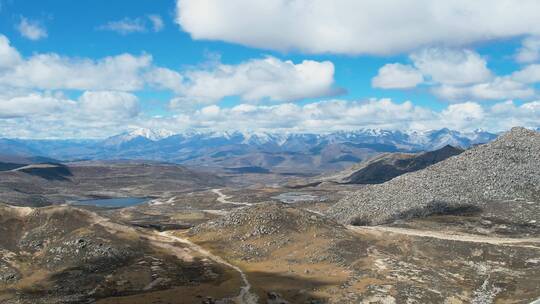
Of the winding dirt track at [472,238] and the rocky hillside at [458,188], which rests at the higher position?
the rocky hillside at [458,188]

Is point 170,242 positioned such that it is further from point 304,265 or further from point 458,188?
point 458,188

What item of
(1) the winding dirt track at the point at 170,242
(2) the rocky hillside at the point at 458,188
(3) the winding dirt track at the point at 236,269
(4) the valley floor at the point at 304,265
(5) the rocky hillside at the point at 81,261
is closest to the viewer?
(3) the winding dirt track at the point at 236,269

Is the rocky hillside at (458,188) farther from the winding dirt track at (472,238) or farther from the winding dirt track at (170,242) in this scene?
the winding dirt track at (170,242)

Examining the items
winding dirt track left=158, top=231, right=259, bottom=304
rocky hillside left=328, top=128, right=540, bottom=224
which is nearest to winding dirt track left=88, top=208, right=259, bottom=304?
winding dirt track left=158, top=231, right=259, bottom=304

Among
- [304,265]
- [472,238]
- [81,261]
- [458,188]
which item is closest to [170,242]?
[81,261]

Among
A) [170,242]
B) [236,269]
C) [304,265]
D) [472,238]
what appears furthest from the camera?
[472,238]

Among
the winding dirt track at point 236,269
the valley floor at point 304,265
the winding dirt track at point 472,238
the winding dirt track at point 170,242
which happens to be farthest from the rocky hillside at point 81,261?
the winding dirt track at point 472,238

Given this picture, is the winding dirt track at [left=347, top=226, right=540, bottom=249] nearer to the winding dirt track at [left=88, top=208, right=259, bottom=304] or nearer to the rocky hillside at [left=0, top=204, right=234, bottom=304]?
the winding dirt track at [left=88, top=208, right=259, bottom=304]

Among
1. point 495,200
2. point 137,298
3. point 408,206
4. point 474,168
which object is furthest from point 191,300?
point 474,168
